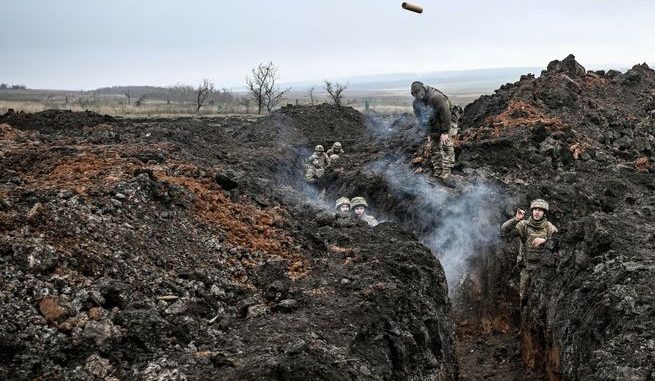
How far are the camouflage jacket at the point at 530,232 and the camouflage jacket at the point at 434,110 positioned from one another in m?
3.58

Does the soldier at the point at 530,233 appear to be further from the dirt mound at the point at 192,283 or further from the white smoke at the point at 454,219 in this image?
the dirt mound at the point at 192,283

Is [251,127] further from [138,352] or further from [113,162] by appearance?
[138,352]

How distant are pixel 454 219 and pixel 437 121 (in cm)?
231

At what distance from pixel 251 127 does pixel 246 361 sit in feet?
64.5

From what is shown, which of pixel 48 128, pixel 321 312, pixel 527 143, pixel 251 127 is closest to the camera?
pixel 321 312

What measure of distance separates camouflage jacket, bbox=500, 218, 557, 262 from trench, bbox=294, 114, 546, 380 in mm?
1495

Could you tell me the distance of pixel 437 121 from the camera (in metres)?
13.0

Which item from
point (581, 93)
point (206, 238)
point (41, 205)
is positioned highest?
point (581, 93)

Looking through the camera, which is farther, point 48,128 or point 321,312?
point 48,128

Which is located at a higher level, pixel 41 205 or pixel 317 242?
pixel 41 205

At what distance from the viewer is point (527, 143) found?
14852 mm

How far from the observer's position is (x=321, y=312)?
642cm

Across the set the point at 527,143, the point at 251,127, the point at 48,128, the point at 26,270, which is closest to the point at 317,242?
the point at 26,270

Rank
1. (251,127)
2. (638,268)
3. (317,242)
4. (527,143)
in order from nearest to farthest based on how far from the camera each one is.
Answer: (638,268) < (317,242) < (527,143) < (251,127)
